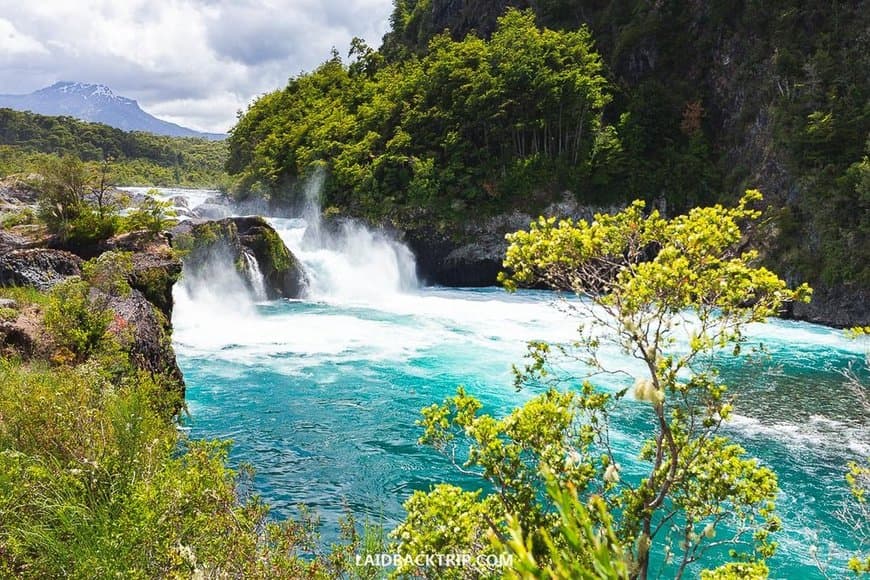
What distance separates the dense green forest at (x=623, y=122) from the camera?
24.0 meters

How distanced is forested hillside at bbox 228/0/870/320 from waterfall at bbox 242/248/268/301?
10.8 m

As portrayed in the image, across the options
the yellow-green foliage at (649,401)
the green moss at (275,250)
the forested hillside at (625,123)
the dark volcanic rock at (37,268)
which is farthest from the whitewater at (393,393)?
the forested hillside at (625,123)

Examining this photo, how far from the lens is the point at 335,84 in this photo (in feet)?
175

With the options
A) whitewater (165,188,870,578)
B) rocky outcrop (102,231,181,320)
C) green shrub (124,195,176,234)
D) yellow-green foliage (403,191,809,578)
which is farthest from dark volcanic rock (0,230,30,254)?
yellow-green foliage (403,191,809,578)

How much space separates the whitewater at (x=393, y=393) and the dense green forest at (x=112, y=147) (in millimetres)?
56795

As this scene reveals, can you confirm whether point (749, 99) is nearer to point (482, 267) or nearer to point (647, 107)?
point (647, 107)

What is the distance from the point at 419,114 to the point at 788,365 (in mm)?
27561

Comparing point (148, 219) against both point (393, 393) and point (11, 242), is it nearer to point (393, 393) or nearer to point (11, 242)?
point (11, 242)

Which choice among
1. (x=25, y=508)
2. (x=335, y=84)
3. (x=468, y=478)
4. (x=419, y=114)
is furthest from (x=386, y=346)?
(x=335, y=84)

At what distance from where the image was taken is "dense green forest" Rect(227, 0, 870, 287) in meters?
24.0

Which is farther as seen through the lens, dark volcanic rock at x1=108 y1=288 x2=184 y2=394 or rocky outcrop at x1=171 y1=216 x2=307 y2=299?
rocky outcrop at x1=171 y1=216 x2=307 y2=299

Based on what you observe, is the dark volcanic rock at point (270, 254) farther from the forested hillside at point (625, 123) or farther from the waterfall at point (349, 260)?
the forested hillside at point (625, 123)

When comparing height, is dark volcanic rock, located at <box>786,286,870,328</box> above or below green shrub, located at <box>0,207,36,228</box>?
below

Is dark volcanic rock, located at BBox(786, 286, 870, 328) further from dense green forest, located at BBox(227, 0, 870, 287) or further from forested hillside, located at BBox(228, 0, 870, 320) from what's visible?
dense green forest, located at BBox(227, 0, 870, 287)
